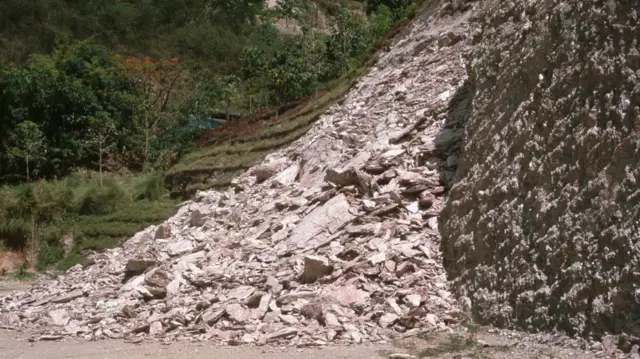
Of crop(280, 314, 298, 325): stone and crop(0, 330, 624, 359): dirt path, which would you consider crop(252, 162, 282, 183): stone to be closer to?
crop(0, 330, 624, 359): dirt path

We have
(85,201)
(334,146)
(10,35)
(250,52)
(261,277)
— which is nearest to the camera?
(261,277)

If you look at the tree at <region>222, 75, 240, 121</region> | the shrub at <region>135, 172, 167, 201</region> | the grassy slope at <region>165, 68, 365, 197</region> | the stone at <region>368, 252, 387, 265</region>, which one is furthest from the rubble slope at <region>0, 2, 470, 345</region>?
the tree at <region>222, 75, 240, 121</region>

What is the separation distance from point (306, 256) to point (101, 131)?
19.5 metres

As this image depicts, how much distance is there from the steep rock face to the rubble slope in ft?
1.88

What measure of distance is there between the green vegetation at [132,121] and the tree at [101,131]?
0.16ft

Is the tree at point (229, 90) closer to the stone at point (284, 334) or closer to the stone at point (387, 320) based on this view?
the stone at point (284, 334)

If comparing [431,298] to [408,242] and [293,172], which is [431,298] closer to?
[408,242]

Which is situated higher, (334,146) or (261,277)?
(334,146)

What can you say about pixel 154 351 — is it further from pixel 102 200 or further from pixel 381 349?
pixel 102 200

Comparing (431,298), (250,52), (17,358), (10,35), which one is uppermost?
(10,35)

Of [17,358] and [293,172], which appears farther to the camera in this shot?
[293,172]

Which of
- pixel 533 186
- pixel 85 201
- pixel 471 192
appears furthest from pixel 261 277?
pixel 85 201

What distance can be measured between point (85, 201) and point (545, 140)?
54.1 ft

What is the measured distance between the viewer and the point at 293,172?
11961 mm
